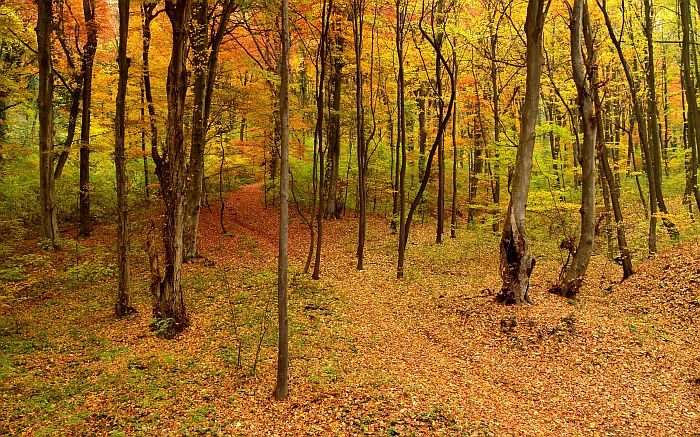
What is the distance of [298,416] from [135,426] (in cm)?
226

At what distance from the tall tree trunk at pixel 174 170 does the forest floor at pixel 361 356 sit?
2.91 feet

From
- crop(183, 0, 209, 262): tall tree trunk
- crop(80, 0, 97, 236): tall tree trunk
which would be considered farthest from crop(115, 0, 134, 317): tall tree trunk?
crop(80, 0, 97, 236): tall tree trunk

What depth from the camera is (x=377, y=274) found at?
14266mm

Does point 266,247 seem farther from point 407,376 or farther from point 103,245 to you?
point 407,376

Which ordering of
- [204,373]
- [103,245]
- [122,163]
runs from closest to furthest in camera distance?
1. [204,373]
2. [122,163]
3. [103,245]

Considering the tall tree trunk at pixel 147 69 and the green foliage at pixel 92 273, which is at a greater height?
the tall tree trunk at pixel 147 69

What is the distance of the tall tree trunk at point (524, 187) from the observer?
9.86 metres

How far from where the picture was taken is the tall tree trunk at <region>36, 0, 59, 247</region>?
12.5 meters

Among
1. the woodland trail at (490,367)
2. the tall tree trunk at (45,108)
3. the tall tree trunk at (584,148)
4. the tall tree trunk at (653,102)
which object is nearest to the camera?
the woodland trail at (490,367)

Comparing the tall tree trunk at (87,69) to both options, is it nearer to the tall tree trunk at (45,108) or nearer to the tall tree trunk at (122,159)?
the tall tree trunk at (45,108)

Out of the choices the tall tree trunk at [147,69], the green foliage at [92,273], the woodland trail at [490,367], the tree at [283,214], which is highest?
the tall tree trunk at [147,69]

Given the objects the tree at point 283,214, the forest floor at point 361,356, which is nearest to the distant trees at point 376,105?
the tree at point 283,214

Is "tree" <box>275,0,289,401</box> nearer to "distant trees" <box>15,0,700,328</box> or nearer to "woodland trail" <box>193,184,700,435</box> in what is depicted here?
"distant trees" <box>15,0,700,328</box>

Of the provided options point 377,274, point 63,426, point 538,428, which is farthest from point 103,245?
point 538,428
